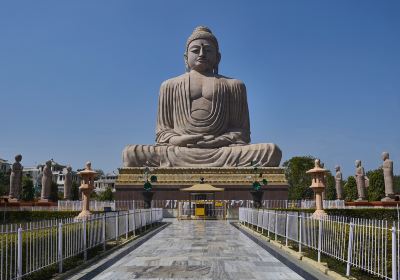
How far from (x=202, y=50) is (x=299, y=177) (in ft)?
78.0

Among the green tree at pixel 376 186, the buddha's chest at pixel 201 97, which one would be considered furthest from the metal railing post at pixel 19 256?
the green tree at pixel 376 186

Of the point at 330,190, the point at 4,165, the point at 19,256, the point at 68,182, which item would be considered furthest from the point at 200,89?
the point at 4,165

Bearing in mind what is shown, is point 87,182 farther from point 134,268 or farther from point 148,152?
point 148,152

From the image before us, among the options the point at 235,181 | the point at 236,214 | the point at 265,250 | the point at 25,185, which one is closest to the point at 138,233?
the point at 265,250

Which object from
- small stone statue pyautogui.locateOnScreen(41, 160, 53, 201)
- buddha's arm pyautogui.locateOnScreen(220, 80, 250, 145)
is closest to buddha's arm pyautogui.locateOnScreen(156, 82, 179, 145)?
buddha's arm pyautogui.locateOnScreen(220, 80, 250, 145)

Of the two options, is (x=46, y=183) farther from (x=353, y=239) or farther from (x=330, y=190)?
(x=330, y=190)

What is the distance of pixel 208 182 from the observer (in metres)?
31.7

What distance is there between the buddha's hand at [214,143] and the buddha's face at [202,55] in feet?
17.3

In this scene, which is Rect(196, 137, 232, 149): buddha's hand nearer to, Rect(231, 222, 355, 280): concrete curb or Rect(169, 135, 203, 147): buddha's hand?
Rect(169, 135, 203, 147): buddha's hand

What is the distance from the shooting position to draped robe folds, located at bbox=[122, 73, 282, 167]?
33.1m

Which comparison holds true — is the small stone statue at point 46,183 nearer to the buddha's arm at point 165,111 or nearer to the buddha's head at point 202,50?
the buddha's arm at point 165,111

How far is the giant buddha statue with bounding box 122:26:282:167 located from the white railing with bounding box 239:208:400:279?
2097 centimetres

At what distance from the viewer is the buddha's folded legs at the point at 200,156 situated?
108ft

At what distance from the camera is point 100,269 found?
27.3ft
